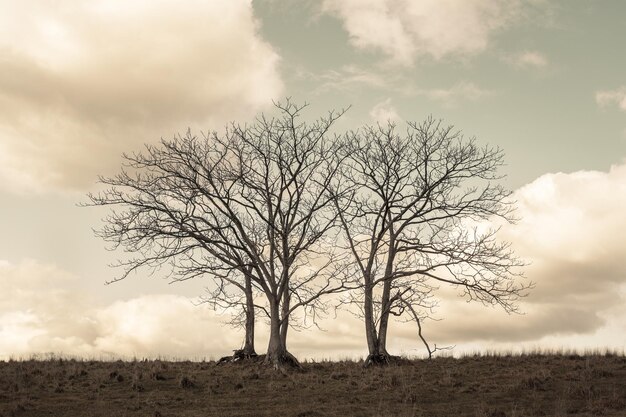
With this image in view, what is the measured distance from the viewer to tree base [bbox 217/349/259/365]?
98.9 ft

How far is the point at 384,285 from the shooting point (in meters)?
28.4

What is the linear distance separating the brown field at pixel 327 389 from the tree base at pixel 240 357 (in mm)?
3449

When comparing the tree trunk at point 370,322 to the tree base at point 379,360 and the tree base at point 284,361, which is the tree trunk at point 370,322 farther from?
the tree base at point 284,361

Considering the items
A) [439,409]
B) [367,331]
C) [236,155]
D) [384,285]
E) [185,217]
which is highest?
[236,155]

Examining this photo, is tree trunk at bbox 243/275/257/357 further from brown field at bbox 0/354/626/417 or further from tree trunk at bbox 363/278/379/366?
tree trunk at bbox 363/278/379/366

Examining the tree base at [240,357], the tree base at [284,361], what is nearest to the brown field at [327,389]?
the tree base at [284,361]

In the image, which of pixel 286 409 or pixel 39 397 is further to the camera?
pixel 39 397

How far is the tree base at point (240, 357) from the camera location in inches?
1187

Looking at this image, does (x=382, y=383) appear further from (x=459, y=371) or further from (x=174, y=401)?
(x=174, y=401)

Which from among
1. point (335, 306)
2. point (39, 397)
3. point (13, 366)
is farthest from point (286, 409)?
point (13, 366)

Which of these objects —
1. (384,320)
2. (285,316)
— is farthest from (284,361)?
(384,320)

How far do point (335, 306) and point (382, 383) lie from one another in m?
6.41

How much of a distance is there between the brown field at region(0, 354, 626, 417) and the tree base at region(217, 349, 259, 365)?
3449 millimetres

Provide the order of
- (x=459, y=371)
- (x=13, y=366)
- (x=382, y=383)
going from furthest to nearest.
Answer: (x=13, y=366), (x=459, y=371), (x=382, y=383)
